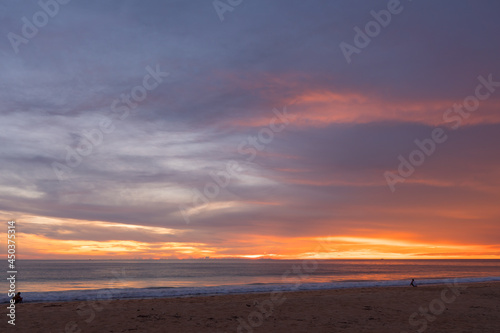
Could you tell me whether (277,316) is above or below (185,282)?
above

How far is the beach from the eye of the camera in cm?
1694

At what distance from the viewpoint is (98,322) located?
60.0 feet

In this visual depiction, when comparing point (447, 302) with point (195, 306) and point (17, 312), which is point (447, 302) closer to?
point (195, 306)

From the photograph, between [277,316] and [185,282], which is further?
[185,282]

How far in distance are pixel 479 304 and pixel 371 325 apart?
12022mm

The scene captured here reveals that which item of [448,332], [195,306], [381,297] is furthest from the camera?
[381,297]

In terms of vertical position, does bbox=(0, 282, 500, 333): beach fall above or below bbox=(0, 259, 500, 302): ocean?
above

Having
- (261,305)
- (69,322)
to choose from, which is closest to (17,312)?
(69,322)

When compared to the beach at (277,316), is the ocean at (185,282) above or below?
below

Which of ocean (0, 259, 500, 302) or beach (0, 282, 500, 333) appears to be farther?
ocean (0, 259, 500, 302)

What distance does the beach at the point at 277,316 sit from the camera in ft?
55.6

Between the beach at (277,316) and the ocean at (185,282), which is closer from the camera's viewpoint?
the beach at (277,316)

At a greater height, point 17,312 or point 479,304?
point 17,312

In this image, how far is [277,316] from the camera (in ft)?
65.1
